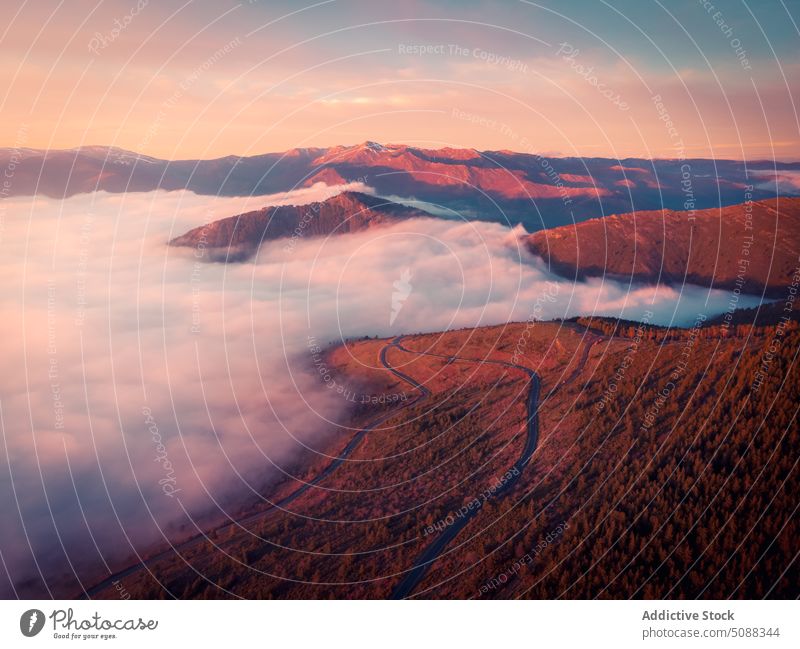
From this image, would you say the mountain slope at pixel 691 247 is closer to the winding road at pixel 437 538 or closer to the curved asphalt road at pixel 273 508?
the winding road at pixel 437 538

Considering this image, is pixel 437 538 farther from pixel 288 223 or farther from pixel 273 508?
pixel 288 223

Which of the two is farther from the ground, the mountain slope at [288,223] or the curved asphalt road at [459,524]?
the mountain slope at [288,223]

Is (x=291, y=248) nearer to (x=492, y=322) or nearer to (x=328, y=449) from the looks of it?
(x=492, y=322)

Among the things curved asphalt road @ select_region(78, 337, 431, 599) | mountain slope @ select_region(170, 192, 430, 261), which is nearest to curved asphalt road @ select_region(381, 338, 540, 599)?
curved asphalt road @ select_region(78, 337, 431, 599)

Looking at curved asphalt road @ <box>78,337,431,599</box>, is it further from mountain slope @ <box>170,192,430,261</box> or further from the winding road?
mountain slope @ <box>170,192,430,261</box>

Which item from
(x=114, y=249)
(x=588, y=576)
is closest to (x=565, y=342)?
(x=588, y=576)

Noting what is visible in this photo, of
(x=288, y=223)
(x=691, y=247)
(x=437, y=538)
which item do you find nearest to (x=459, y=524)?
(x=437, y=538)

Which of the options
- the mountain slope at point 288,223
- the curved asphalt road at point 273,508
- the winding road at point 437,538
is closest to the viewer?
the winding road at point 437,538

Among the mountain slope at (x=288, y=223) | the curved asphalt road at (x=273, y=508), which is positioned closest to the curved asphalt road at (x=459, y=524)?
the curved asphalt road at (x=273, y=508)
